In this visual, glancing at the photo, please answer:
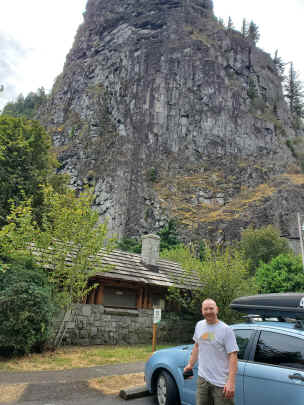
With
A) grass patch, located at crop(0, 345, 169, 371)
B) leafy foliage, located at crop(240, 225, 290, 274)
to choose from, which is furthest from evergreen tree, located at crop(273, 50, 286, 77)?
grass patch, located at crop(0, 345, 169, 371)

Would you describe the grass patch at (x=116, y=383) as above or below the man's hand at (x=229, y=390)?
below

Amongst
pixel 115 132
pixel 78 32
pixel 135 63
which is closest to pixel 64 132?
pixel 115 132

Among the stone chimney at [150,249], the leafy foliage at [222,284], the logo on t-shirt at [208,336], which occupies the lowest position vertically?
the logo on t-shirt at [208,336]

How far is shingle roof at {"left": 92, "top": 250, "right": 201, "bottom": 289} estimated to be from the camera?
13.5 metres

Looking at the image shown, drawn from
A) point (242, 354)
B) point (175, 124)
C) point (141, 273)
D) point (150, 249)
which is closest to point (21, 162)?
point (150, 249)

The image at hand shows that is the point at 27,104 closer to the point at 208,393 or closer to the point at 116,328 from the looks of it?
the point at 116,328

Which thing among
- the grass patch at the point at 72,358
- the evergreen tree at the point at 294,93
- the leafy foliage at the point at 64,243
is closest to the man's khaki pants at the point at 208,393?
the grass patch at the point at 72,358

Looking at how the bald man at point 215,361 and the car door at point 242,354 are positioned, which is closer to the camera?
the bald man at point 215,361

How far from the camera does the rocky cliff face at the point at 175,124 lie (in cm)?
4409

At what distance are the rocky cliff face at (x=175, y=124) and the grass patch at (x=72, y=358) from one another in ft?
96.2

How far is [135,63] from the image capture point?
5891cm

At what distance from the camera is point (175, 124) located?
174ft

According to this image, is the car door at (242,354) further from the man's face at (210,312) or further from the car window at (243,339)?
the man's face at (210,312)

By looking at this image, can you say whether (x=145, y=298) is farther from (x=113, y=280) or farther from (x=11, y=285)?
(x=11, y=285)
